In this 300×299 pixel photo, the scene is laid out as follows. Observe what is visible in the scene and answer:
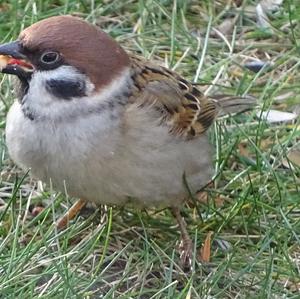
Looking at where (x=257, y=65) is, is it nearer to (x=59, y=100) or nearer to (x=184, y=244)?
(x=184, y=244)

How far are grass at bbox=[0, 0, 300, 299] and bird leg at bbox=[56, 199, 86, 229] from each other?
4 centimetres

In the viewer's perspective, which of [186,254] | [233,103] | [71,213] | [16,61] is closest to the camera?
[16,61]

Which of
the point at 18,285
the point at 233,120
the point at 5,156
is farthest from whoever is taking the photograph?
the point at 233,120

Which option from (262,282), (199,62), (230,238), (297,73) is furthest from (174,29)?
(262,282)

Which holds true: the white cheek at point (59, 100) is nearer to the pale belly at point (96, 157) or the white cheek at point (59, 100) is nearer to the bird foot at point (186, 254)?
the pale belly at point (96, 157)

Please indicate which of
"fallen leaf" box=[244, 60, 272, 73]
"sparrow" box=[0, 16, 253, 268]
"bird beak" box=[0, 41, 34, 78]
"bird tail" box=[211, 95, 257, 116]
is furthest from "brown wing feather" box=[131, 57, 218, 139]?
"fallen leaf" box=[244, 60, 272, 73]

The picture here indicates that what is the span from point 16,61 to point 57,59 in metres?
0.11

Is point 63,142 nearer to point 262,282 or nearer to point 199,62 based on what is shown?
point 262,282

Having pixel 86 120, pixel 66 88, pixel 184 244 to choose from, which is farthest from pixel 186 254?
pixel 66 88

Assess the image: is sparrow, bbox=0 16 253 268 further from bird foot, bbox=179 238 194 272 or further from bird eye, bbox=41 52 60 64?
bird foot, bbox=179 238 194 272

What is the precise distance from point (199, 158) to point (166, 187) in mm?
206

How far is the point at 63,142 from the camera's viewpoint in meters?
3.33

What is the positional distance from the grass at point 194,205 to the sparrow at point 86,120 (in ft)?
0.50

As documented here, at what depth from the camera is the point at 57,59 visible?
328cm
